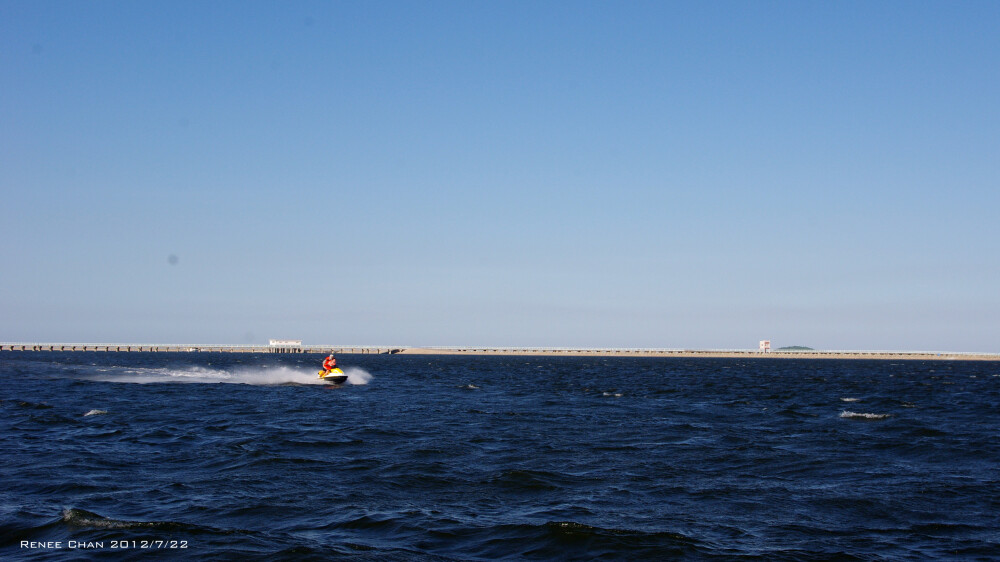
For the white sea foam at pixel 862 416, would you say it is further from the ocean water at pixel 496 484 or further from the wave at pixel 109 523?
the wave at pixel 109 523

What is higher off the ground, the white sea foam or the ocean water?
the white sea foam

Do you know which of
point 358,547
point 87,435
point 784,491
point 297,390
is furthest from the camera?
point 297,390

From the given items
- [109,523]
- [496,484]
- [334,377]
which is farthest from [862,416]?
[334,377]

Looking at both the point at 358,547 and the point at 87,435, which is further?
the point at 87,435

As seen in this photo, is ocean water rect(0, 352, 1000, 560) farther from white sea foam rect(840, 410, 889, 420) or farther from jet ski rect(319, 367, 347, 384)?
jet ski rect(319, 367, 347, 384)

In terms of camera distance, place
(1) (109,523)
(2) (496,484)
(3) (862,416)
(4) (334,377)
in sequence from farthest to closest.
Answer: (4) (334,377)
(3) (862,416)
(2) (496,484)
(1) (109,523)

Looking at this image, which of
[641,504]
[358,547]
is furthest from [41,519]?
[641,504]

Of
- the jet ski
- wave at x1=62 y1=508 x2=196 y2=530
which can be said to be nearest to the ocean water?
wave at x1=62 y1=508 x2=196 y2=530

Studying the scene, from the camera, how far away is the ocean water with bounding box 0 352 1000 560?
15.8m

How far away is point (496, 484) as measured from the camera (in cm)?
2214

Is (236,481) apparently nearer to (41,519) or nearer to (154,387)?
(41,519)

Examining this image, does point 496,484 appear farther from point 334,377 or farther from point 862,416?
point 334,377

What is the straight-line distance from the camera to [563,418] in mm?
40656

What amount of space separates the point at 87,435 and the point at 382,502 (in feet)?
61.4
